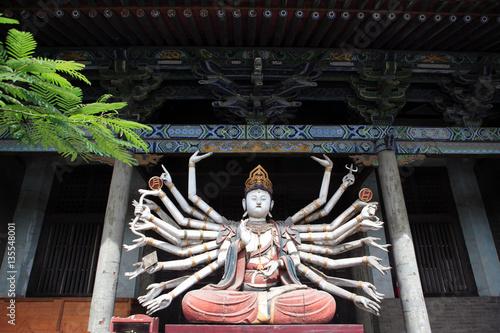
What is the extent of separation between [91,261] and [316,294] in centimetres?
469

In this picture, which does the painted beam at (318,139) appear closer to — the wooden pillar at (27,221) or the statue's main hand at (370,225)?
the statue's main hand at (370,225)

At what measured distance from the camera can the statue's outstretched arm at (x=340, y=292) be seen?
4891 mm

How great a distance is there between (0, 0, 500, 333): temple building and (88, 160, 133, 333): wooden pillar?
0.02 meters

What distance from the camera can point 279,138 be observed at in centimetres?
606

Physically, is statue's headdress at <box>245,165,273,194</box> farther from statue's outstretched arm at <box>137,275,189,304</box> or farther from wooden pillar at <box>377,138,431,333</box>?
wooden pillar at <box>377,138,431,333</box>

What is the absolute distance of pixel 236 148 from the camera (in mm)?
6008

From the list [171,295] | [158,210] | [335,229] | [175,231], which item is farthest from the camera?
[158,210]

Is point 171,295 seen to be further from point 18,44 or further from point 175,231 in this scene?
point 18,44

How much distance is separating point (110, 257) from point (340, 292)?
3102 mm

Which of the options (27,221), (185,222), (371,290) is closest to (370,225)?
(371,290)

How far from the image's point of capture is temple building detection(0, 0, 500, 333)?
5293mm

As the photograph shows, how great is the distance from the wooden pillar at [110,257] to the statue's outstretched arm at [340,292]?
2492 mm

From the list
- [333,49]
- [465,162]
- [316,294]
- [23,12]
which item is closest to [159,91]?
[23,12]

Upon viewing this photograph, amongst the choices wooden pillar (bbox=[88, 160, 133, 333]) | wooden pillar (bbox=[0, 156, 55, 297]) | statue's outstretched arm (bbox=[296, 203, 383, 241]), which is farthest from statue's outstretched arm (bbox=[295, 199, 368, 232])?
wooden pillar (bbox=[0, 156, 55, 297])
